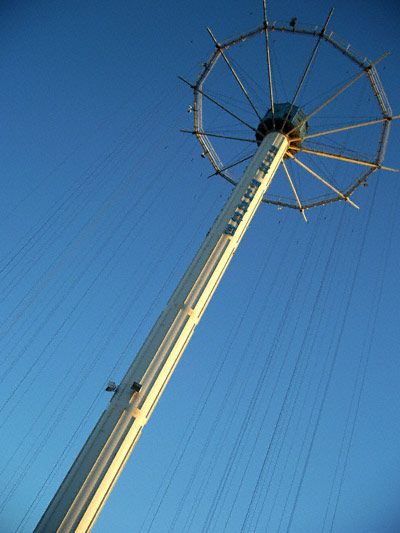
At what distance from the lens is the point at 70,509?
Answer: 1100cm

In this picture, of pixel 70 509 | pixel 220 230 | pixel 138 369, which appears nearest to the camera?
pixel 70 509

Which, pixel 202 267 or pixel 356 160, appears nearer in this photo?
pixel 202 267

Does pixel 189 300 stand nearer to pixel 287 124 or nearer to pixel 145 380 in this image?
pixel 145 380

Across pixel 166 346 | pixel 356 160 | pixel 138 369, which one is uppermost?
pixel 356 160

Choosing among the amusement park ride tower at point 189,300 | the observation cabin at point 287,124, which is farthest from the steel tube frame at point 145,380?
the observation cabin at point 287,124

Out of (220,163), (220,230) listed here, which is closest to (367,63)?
(220,163)

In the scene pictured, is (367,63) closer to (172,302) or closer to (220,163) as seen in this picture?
(220,163)

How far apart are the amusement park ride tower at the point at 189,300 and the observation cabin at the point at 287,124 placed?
0.05 m

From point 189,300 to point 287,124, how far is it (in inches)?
514

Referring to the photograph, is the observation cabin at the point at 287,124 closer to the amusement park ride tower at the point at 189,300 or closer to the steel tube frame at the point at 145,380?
the amusement park ride tower at the point at 189,300

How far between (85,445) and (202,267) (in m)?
7.53

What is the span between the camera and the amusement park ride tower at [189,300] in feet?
37.5

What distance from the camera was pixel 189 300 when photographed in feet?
51.5

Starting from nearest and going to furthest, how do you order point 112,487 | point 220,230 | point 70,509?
point 70,509
point 112,487
point 220,230
